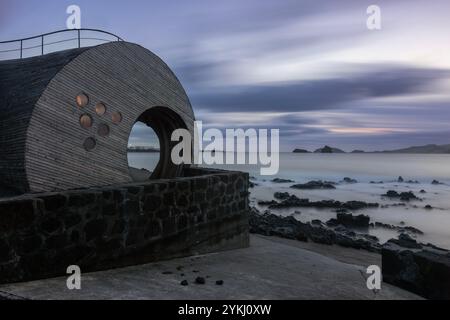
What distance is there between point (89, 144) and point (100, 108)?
1001 millimetres

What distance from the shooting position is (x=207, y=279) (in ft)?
24.1

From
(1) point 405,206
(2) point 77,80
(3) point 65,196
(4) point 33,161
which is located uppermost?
(2) point 77,80

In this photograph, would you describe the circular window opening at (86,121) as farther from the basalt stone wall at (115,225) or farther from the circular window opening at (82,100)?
the basalt stone wall at (115,225)

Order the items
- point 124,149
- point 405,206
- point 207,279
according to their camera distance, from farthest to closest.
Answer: point 405,206 → point 124,149 → point 207,279

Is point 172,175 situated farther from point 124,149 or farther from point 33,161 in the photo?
point 33,161

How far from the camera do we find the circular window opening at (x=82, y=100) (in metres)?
10.2

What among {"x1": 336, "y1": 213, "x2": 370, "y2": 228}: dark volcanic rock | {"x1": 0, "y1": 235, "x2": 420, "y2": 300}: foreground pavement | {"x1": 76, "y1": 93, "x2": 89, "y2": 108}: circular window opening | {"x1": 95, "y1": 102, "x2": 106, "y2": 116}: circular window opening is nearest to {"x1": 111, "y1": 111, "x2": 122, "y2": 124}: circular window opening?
{"x1": 95, "y1": 102, "x2": 106, "y2": 116}: circular window opening

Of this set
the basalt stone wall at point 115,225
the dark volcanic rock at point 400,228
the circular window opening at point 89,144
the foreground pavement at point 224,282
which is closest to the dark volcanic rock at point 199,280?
the foreground pavement at point 224,282

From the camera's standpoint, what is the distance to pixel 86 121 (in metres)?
10.3

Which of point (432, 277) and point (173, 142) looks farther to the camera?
point (173, 142)

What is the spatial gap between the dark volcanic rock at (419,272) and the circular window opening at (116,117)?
7.21 metres

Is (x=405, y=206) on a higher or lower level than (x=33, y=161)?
lower
